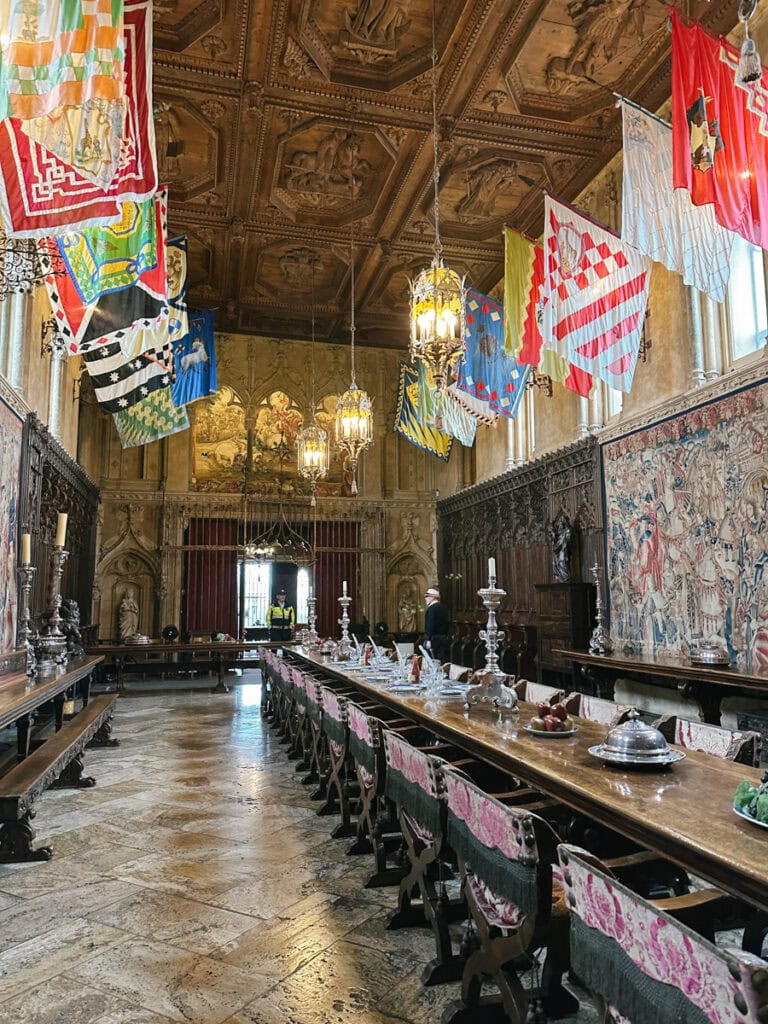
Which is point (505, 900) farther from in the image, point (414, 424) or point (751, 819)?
point (414, 424)

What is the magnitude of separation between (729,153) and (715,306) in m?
3.33

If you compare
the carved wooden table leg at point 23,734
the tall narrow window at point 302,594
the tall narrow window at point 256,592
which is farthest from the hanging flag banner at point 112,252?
the tall narrow window at point 302,594

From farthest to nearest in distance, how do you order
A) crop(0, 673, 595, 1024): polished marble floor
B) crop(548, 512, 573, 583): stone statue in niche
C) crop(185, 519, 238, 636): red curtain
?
1. crop(185, 519, 238, 636): red curtain
2. crop(548, 512, 573, 583): stone statue in niche
3. crop(0, 673, 595, 1024): polished marble floor

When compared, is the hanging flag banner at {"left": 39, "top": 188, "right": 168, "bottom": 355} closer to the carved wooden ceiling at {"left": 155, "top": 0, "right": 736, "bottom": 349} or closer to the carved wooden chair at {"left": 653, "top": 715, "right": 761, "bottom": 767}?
the carved wooden ceiling at {"left": 155, "top": 0, "right": 736, "bottom": 349}

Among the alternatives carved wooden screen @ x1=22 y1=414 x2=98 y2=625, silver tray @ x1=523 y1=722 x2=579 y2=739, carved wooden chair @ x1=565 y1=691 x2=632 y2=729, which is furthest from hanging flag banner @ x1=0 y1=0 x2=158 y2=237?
carved wooden screen @ x1=22 y1=414 x2=98 y2=625

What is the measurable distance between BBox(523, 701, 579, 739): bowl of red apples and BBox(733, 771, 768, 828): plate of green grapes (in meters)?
1.32

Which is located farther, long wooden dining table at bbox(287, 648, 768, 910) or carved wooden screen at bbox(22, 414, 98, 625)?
carved wooden screen at bbox(22, 414, 98, 625)

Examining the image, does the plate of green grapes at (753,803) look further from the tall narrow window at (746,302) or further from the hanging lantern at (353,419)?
the hanging lantern at (353,419)

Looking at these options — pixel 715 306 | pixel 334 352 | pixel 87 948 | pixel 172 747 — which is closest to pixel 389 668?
pixel 172 747

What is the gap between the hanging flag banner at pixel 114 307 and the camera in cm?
729

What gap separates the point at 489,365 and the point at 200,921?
30.4 feet

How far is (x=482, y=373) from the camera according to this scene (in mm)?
11281

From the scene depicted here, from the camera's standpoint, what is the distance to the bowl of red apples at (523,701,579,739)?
350 cm

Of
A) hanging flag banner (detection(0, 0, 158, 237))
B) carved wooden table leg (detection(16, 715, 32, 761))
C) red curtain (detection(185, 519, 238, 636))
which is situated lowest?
carved wooden table leg (detection(16, 715, 32, 761))
